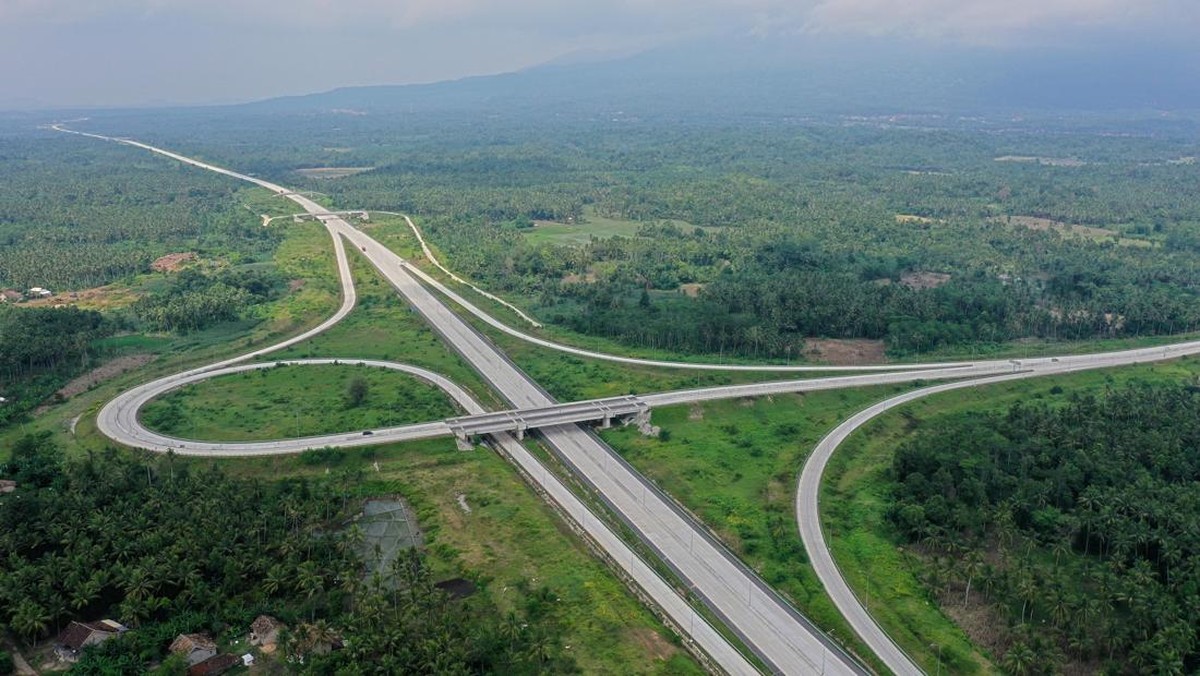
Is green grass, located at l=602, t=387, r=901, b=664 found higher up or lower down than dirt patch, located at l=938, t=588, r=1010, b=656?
higher up

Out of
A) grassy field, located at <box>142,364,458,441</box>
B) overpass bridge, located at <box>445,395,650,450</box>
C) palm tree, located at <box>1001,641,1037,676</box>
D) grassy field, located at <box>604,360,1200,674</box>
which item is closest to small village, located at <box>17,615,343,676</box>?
overpass bridge, located at <box>445,395,650,450</box>

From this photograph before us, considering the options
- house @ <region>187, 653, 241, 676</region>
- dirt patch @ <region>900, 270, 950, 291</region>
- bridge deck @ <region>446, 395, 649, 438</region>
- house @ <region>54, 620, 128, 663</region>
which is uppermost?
bridge deck @ <region>446, 395, 649, 438</region>

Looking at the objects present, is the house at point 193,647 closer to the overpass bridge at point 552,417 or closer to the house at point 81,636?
the house at point 81,636

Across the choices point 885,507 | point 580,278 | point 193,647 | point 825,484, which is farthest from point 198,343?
point 885,507

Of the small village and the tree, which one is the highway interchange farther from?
the small village

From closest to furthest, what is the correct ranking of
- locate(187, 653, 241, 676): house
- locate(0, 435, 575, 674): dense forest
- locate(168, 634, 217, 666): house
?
1. locate(187, 653, 241, 676): house
2. locate(0, 435, 575, 674): dense forest
3. locate(168, 634, 217, 666): house

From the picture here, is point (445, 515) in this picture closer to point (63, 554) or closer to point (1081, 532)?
point (63, 554)

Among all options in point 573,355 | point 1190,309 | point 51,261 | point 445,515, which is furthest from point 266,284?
point 1190,309
